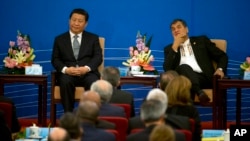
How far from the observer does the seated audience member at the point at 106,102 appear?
22.2ft

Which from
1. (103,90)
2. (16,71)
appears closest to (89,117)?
(103,90)

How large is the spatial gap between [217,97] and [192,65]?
66 cm

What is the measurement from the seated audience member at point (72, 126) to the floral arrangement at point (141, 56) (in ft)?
13.9

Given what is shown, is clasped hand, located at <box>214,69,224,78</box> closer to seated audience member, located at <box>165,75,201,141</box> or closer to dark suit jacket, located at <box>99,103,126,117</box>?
seated audience member, located at <box>165,75,201,141</box>

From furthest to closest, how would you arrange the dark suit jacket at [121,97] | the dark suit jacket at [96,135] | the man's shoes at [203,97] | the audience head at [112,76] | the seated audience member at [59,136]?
the man's shoes at [203,97]
the audience head at [112,76]
the dark suit jacket at [121,97]
the dark suit jacket at [96,135]
the seated audience member at [59,136]

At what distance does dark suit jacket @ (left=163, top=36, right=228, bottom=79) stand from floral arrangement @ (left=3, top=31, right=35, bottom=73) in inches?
66.4

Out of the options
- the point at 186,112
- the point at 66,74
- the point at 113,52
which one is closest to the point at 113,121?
the point at 186,112

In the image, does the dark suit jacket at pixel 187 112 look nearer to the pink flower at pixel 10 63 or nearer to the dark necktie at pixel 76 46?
the dark necktie at pixel 76 46

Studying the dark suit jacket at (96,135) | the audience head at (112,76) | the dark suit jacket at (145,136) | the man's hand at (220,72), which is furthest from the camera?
the man's hand at (220,72)

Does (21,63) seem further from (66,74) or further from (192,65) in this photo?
(192,65)

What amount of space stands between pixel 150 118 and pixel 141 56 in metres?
3.98

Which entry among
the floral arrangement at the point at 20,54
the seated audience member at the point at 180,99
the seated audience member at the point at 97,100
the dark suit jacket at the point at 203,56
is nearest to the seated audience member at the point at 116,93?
the seated audience member at the point at 180,99

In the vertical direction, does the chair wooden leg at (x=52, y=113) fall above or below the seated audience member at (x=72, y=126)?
below

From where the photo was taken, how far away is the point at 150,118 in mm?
5742
